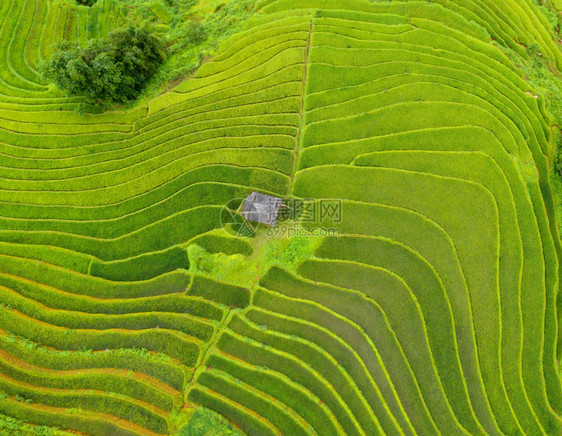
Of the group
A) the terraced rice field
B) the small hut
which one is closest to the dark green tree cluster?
the terraced rice field

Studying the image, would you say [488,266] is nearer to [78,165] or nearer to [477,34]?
[477,34]

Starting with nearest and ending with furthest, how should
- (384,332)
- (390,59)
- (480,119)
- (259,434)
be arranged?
(259,434), (384,332), (480,119), (390,59)

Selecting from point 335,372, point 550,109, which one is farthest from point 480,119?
point 335,372

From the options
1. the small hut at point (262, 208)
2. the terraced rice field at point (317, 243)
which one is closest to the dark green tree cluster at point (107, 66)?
the terraced rice field at point (317, 243)

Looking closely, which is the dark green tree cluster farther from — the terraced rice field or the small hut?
the small hut

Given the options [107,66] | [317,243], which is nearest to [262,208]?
[317,243]

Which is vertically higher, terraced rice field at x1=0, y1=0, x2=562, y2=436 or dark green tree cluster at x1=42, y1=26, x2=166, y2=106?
dark green tree cluster at x1=42, y1=26, x2=166, y2=106
